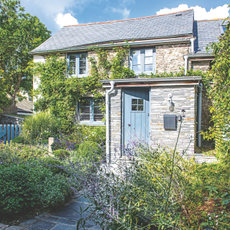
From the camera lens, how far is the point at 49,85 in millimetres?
11742

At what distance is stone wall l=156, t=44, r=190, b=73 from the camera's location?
9727 millimetres

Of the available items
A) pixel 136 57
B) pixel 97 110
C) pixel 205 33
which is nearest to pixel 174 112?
pixel 136 57

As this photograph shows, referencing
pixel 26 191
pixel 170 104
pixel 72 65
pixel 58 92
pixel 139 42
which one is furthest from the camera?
pixel 72 65

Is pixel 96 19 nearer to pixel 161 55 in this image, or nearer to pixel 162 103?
pixel 161 55

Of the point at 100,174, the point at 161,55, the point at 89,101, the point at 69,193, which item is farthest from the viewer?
the point at 89,101

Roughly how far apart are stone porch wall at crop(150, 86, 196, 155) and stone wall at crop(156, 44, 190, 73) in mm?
3658

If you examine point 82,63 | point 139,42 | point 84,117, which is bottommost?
point 84,117

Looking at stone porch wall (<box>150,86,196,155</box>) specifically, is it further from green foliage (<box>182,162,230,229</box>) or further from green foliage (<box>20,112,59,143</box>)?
green foliage (<box>20,112,59,143</box>)

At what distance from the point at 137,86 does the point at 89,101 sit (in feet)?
16.8

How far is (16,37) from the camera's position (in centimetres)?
1845

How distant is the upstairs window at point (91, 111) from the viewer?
1112cm

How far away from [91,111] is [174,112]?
229 inches

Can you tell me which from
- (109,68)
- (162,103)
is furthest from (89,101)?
(162,103)

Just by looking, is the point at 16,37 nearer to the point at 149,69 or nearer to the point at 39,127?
the point at 39,127
